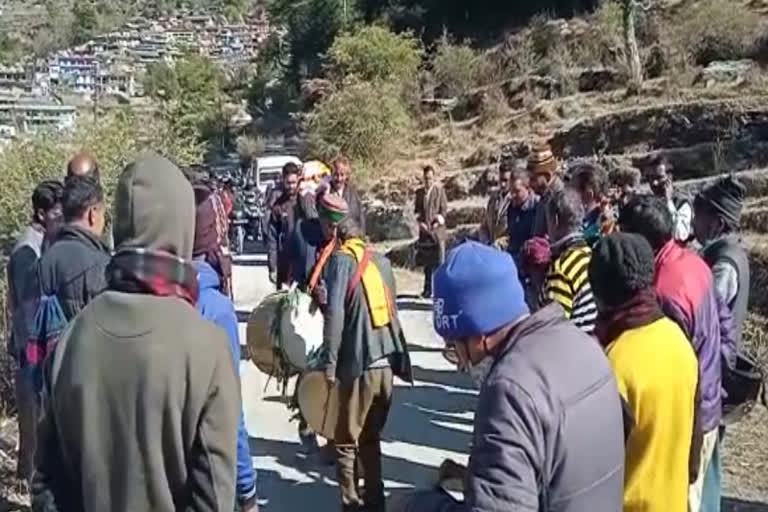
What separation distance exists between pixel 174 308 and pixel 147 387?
0.69 ft

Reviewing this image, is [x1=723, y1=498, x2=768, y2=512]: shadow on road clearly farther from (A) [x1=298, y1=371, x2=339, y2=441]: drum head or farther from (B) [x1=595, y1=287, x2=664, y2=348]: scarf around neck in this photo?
(B) [x1=595, y1=287, x2=664, y2=348]: scarf around neck

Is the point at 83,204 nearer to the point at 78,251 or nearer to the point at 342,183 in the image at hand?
the point at 78,251

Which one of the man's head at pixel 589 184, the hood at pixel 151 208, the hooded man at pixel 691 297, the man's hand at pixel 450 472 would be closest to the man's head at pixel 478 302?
the man's hand at pixel 450 472

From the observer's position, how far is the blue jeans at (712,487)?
488 centimetres

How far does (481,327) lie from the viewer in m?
2.83

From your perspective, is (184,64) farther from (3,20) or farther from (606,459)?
(3,20)

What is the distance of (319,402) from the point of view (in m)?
6.34

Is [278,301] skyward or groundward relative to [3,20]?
groundward

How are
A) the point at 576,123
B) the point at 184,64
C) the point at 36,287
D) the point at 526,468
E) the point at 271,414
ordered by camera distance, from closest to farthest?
the point at 526,468 → the point at 36,287 → the point at 271,414 → the point at 576,123 → the point at 184,64

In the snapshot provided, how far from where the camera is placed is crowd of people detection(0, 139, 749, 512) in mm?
2760

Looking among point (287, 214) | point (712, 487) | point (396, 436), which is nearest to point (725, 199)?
point (712, 487)

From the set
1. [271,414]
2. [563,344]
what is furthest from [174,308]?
[271,414]

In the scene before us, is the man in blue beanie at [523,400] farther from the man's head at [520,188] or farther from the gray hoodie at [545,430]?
the man's head at [520,188]

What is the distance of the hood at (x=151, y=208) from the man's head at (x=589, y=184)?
285cm
